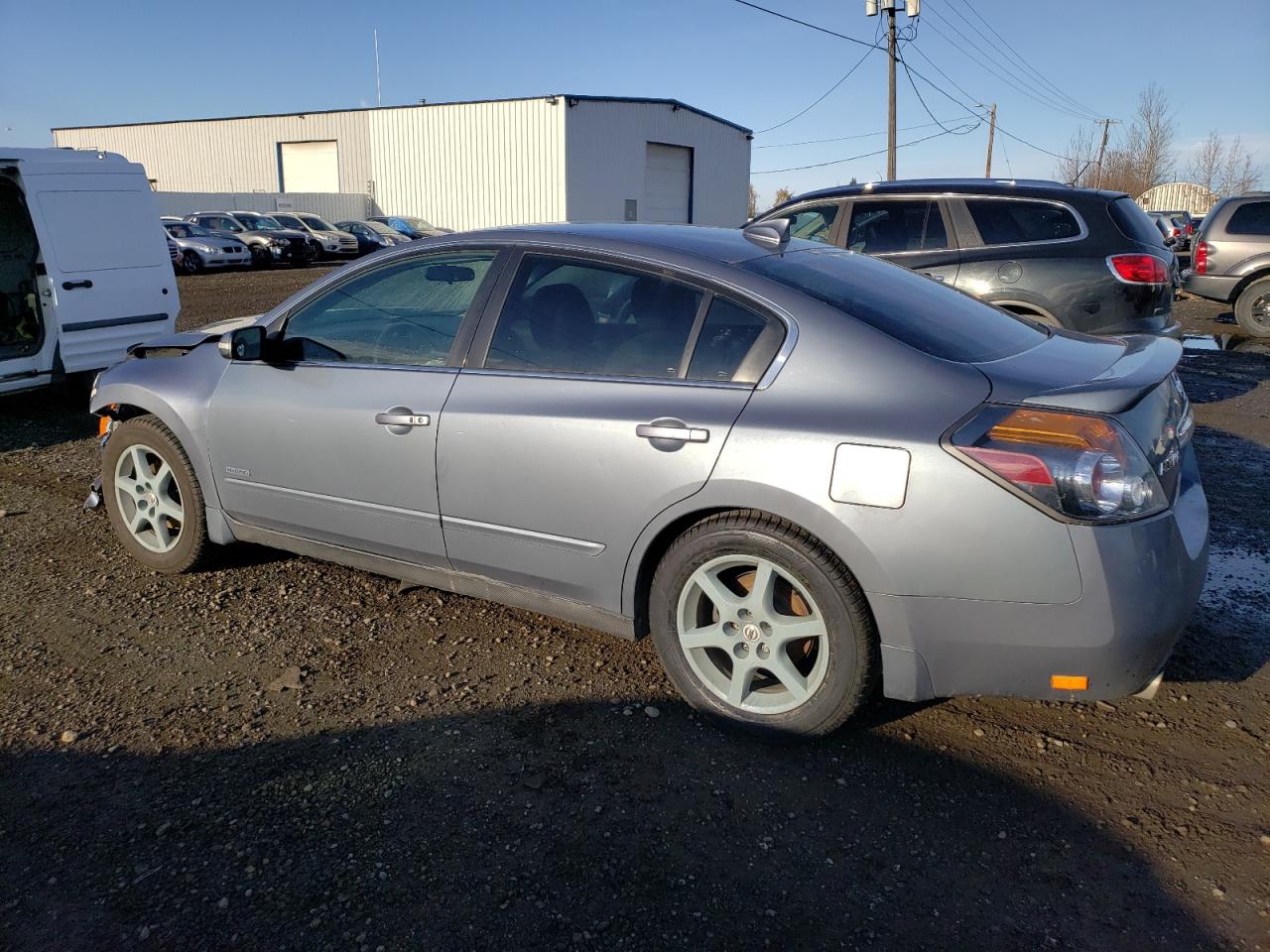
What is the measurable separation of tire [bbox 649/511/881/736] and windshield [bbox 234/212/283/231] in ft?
100

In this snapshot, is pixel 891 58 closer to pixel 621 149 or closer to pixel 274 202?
pixel 621 149

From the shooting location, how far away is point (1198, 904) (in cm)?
236

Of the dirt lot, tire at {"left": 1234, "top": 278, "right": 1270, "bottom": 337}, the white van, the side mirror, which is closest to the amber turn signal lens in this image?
the dirt lot

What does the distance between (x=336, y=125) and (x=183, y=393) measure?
4444 centimetres

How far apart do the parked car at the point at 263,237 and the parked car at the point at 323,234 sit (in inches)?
18.2

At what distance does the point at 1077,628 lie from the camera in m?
2.59

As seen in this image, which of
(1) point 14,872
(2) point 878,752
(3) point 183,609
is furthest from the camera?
(3) point 183,609

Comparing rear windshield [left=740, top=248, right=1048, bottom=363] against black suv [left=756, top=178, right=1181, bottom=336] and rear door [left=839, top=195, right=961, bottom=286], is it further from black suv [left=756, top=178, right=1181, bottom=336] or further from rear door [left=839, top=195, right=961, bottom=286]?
rear door [left=839, top=195, right=961, bottom=286]

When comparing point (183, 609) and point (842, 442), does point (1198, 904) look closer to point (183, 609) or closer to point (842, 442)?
point (842, 442)

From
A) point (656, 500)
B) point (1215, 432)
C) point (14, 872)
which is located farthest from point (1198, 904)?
point (1215, 432)

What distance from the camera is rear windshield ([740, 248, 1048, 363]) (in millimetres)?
3027

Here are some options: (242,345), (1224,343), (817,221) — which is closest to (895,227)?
(817,221)

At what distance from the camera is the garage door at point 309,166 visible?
4512 centimetres

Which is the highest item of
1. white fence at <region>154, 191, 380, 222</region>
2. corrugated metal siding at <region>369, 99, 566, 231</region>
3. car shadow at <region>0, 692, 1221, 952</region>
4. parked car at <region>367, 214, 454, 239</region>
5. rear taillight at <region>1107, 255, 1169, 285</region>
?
corrugated metal siding at <region>369, 99, 566, 231</region>
